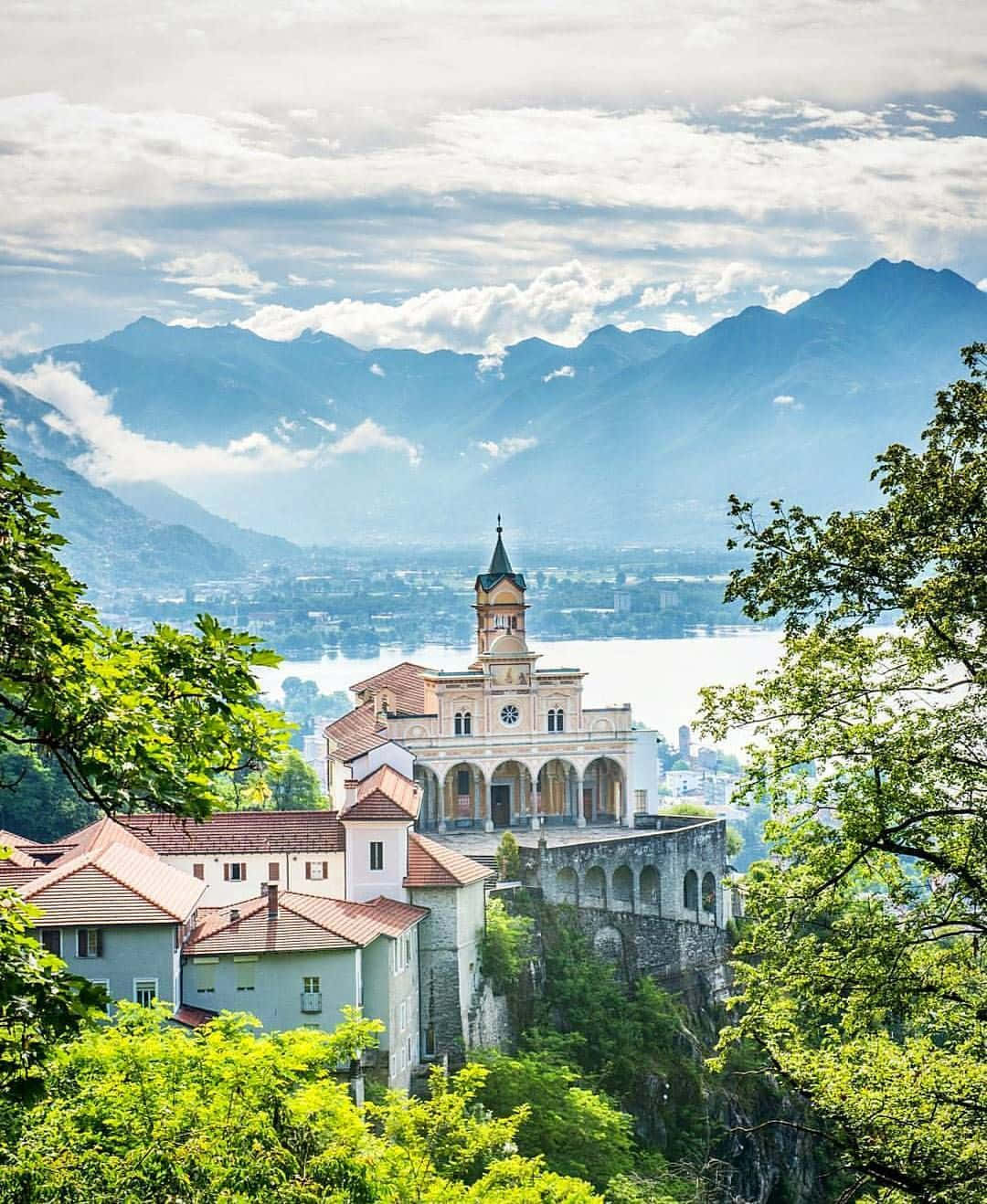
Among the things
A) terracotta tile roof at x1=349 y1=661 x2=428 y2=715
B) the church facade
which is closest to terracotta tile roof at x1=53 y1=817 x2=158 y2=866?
→ the church facade

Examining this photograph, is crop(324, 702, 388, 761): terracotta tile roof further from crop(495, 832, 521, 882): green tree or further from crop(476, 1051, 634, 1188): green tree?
crop(476, 1051, 634, 1188): green tree

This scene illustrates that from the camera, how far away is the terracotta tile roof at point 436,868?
43750 millimetres

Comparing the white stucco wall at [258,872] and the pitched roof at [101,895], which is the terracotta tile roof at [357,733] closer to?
the white stucco wall at [258,872]

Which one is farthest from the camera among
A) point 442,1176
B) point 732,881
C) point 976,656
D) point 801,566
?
point 442,1176

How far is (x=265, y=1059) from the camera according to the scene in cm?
2398

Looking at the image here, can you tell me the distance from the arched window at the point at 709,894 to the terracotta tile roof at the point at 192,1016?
77.9 ft

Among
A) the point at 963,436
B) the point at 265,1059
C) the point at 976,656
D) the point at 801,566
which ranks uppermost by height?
the point at 963,436

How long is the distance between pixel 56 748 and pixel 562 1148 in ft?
94.9

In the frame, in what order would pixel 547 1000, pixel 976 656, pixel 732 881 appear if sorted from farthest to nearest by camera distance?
1. pixel 547 1000
2. pixel 732 881
3. pixel 976 656

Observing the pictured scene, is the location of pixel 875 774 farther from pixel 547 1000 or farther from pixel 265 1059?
pixel 547 1000

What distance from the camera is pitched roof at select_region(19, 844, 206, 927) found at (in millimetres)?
35844

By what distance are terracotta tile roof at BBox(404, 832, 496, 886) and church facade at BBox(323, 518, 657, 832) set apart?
648 inches

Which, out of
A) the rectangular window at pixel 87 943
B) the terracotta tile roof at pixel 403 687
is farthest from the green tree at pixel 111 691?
the terracotta tile roof at pixel 403 687

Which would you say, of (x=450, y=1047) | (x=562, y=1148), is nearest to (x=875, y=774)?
(x=562, y=1148)
